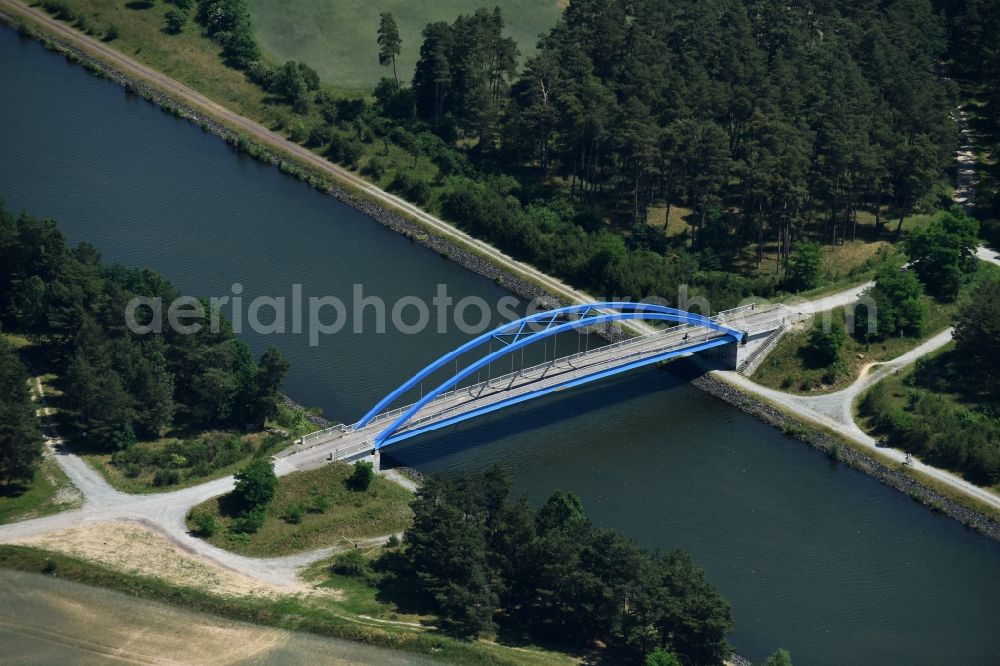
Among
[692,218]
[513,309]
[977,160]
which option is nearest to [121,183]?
[513,309]

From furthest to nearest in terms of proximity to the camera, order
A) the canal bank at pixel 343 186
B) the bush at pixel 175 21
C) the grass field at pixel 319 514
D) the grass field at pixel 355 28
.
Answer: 1. the grass field at pixel 355 28
2. the bush at pixel 175 21
3. the canal bank at pixel 343 186
4. the grass field at pixel 319 514

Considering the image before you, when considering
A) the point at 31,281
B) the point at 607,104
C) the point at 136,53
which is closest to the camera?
the point at 31,281

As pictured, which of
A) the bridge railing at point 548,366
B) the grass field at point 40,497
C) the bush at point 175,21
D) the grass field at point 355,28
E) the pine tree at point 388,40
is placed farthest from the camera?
the grass field at point 355,28

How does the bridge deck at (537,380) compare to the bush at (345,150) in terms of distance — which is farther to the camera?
the bush at (345,150)

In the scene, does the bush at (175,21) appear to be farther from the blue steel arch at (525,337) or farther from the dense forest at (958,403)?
the dense forest at (958,403)

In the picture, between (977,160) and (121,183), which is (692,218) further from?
(121,183)

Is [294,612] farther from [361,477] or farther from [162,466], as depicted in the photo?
[162,466]

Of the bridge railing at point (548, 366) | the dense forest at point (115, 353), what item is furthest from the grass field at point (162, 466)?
the bridge railing at point (548, 366)
